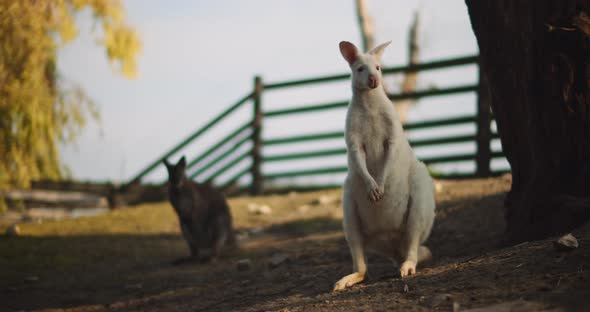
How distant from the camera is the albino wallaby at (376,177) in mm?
4281

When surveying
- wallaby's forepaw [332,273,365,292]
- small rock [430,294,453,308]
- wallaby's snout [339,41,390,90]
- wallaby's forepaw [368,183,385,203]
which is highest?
wallaby's snout [339,41,390,90]

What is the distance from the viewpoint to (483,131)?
1095 cm

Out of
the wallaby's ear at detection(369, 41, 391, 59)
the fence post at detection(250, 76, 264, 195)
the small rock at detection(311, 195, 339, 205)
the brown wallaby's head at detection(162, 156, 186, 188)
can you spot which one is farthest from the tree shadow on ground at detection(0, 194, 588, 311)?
the fence post at detection(250, 76, 264, 195)

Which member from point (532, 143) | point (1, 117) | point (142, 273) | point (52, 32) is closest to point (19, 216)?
point (1, 117)

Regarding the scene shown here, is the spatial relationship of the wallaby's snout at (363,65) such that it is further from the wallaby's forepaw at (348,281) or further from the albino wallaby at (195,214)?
the albino wallaby at (195,214)

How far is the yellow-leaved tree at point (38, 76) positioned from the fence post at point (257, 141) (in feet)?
11.3

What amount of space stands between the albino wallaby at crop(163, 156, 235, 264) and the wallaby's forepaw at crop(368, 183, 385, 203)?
3677 millimetres

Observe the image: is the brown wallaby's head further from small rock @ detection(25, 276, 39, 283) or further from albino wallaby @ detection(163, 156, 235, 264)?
small rock @ detection(25, 276, 39, 283)

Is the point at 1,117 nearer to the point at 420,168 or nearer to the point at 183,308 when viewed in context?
the point at 183,308

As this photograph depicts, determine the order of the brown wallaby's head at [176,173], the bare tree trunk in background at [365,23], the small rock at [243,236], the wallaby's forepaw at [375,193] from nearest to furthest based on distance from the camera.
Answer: the wallaby's forepaw at [375,193], the brown wallaby's head at [176,173], the small rock at [243,236], the bare tree trunk in background at [365,23]

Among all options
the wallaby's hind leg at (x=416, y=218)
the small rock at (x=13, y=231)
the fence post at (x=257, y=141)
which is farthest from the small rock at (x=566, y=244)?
the fence post at (x=257, y=141)

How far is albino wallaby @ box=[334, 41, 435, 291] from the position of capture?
4.28m

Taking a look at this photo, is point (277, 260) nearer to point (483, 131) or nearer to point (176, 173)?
point (176, 173)

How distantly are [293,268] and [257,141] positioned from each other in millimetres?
7694
